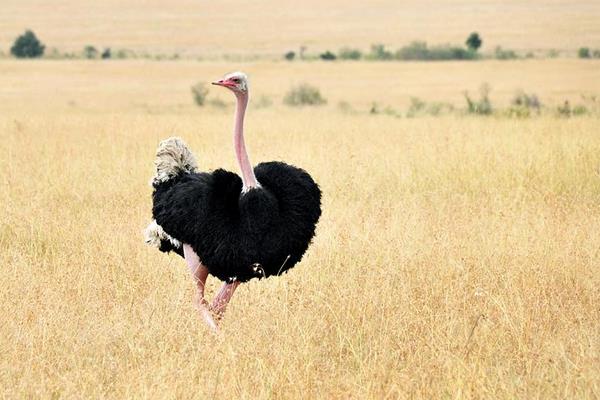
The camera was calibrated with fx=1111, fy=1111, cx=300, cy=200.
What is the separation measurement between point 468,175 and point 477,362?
6052mm

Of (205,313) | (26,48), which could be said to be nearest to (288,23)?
(26,48)

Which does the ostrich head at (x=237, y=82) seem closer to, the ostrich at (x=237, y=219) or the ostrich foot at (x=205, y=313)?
the ostrich at (x=237, y=219)

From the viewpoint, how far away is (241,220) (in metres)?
5.47

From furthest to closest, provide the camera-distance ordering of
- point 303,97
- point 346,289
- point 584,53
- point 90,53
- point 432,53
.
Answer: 1. point 90,53
2. point 432,53
3. point 584,53
4. point 303,97
5. point 346,289

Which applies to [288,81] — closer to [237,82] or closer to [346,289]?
[346,289]

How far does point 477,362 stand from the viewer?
16.1ft

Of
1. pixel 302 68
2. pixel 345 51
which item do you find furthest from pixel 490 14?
pixel 302 68

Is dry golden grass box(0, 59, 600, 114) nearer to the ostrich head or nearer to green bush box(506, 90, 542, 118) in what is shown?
green bush box(506, 90, 542, 118)

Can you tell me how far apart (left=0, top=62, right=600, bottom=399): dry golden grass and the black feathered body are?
33cm

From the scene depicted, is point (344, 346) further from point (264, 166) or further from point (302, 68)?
point (302, 68)

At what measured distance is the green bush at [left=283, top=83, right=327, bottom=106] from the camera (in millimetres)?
29516

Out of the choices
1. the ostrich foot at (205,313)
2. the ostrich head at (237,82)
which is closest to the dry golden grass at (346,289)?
the ostrich foot at (205,313)

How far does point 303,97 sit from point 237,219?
2433 centimetres

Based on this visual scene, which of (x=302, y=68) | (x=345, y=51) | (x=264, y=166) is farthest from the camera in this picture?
(x=345, y=51)
